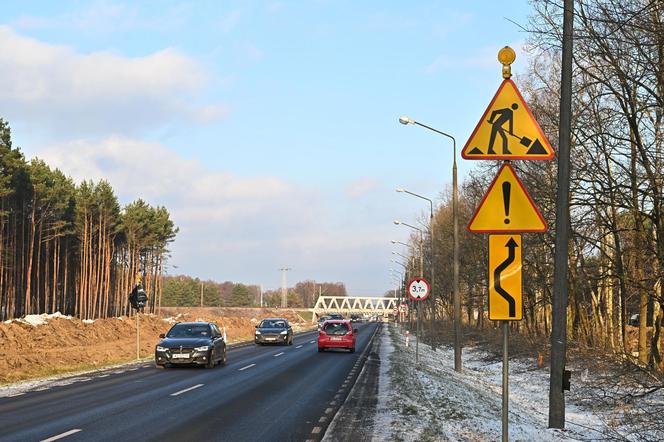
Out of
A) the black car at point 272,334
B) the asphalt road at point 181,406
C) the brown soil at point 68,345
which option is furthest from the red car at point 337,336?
the asphalt road at point 181,406

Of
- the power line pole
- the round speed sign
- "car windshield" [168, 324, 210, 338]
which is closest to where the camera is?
the power line pole

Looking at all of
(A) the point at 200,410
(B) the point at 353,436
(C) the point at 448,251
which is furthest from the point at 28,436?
(C) the point at 448,251

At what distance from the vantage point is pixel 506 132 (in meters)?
7.58

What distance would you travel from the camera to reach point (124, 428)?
1170cm

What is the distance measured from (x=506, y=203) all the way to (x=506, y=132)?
2.53ft

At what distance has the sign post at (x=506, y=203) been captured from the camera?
285 inches

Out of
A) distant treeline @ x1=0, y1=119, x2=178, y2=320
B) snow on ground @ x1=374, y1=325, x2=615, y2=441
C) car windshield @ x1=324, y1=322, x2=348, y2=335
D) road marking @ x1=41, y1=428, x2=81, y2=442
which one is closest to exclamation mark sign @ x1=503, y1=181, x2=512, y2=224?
snow on ground @ x1=374, y1=325, x2=615, y2=441

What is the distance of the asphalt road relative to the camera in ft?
37.0

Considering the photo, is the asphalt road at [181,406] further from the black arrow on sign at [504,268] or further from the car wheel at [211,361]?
the black arrow on sign at [504,268]

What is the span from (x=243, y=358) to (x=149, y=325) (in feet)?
114

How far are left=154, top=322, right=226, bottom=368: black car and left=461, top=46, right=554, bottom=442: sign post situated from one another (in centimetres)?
1880

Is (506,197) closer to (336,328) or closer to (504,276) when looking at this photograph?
(504,276)

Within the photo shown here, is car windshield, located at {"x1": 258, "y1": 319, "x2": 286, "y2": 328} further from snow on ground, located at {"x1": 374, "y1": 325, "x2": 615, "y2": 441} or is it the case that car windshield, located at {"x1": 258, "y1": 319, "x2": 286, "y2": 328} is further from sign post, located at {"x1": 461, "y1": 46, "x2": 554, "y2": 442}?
sign post, located at {"x1": 461, "y1": 46, "x2": 554, "y2": 442}

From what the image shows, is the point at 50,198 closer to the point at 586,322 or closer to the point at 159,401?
the point at 586,322
